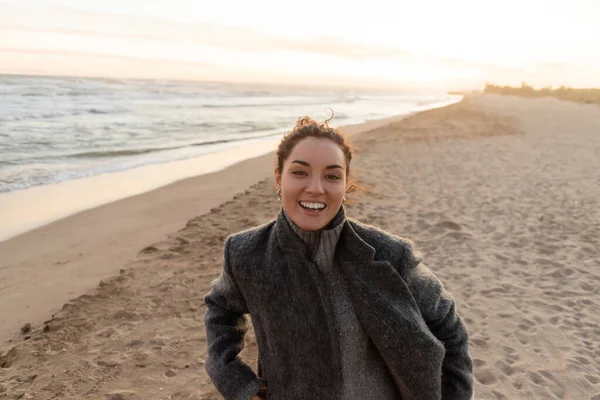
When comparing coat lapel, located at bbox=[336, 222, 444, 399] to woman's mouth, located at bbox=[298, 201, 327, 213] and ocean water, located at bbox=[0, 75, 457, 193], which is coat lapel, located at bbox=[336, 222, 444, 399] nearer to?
woman's mouth, located at bbox=[298, 201, 327, 213]

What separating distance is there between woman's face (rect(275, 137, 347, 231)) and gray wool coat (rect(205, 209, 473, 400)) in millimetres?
74

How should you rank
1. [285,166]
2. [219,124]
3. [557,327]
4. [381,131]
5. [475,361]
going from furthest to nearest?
[219,124] < [381,131] < [557,327] < [475,361] < [285,166]

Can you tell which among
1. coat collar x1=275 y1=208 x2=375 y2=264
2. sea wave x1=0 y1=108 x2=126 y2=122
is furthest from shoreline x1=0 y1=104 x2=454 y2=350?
sea wave x1=0 y1=108 x2=126 y2=122

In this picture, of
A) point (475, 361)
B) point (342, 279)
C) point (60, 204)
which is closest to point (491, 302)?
point (475, 361)

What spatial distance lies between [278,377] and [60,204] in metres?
7.51

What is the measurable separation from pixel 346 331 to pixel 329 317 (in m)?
0.08

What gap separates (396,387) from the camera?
1676 millimetres

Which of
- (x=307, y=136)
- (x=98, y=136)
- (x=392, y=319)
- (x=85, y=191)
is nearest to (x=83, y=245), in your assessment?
(x=85, y=191)

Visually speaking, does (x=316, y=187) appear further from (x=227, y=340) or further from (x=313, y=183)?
(x=227, y=340)

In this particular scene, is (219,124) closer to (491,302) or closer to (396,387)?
(491,302)

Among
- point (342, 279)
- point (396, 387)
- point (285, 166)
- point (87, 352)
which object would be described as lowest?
point (87, 352)

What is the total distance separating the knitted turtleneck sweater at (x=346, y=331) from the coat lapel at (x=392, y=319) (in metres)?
0.04

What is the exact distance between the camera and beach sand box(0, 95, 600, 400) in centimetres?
341

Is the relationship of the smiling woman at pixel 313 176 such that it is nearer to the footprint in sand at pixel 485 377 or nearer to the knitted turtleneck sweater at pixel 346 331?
the knitted turtleneck sweater at pixel 346 331
